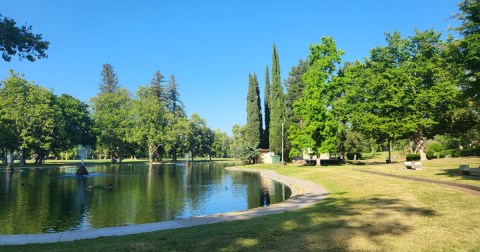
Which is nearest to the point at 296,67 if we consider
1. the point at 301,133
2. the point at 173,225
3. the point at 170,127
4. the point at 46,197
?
the point at 170,127

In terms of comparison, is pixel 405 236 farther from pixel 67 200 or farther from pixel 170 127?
pixel 170 127

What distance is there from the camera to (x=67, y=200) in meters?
22.5

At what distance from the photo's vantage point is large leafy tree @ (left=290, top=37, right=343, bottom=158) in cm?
4588

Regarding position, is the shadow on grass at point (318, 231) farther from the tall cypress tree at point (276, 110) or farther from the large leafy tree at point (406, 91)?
the tall cypress tree at point (276, 110)

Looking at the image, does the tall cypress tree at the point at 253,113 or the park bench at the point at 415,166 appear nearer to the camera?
the park bench at the point at 415,166

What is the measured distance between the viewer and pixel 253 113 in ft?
243

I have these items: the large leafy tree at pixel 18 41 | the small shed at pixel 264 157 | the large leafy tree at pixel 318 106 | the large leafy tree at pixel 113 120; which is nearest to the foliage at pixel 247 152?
the small shed at pixel 264 157

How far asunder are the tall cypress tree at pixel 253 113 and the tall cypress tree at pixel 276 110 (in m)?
7.15

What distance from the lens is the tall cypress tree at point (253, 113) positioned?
72.6 m

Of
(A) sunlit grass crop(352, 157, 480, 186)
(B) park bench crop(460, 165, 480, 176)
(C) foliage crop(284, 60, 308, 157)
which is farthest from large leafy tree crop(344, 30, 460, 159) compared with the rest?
(B) park bench crop(460, 165, 480, 176)

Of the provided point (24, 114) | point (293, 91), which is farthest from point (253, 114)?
point (24, 114)

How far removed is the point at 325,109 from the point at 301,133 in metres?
4.81

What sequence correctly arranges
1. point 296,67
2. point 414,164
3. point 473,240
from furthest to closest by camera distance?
point 296,67, point 414,164, point 473,240

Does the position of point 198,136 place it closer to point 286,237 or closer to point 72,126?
point 72,126
